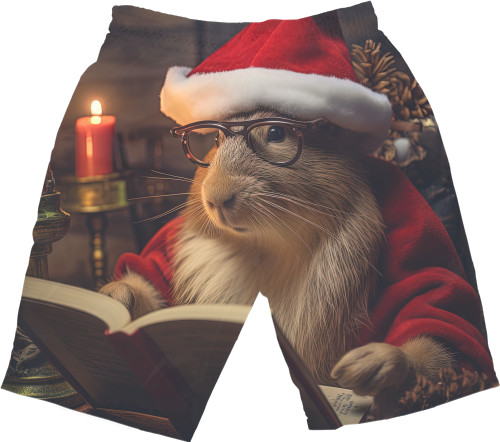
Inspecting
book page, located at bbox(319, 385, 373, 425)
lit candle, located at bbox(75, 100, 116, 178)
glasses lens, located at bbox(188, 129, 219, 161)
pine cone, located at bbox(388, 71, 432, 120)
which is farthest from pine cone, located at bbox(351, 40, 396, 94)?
book page, located at bbox(319, 385, 373, 425)

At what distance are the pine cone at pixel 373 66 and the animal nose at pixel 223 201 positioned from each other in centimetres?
46

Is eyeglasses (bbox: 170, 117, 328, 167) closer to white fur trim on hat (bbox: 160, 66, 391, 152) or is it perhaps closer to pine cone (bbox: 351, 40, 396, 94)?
white fur trim on hat (bbox: 160, 66, 391, 152)

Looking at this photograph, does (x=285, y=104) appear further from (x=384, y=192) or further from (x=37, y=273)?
(x=37, y=273)

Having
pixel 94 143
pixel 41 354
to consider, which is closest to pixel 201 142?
pixel 94 143

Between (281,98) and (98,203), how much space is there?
1.81ft

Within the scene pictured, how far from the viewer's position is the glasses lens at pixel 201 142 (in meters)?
2.01

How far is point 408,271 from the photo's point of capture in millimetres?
2049

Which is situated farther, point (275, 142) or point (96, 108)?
point (96, 108)

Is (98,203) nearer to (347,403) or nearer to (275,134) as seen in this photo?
(275,134)

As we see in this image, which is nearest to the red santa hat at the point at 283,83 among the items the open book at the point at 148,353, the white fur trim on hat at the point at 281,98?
the white fur trim on hat at the point at 281,98

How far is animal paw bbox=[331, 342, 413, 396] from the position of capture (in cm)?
201

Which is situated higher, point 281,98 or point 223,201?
point 281,98

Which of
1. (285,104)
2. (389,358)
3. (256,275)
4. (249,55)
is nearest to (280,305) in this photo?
(256,275)

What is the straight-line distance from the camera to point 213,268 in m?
2.05
